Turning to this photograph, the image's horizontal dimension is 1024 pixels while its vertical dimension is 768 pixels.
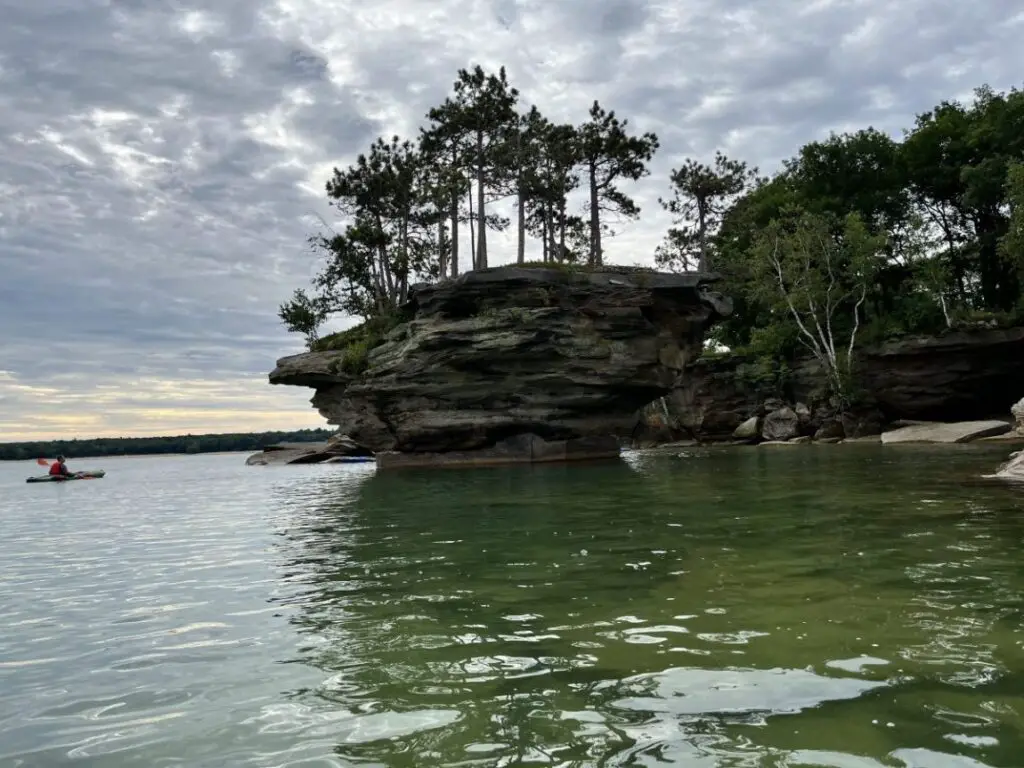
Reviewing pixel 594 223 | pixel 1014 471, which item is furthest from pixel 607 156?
pixel 1014 471

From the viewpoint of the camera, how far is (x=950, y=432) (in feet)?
94.5

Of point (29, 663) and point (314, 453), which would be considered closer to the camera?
point (29, 663)

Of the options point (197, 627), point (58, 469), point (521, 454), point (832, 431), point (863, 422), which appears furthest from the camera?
point (863, 422)

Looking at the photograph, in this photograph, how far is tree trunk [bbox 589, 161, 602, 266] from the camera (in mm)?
39909

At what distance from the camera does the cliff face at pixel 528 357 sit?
1199 inches

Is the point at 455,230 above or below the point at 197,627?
above

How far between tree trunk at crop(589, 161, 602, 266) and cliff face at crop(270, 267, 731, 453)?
804 centimetres

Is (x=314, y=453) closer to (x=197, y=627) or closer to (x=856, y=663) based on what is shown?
(x=197, y=627)

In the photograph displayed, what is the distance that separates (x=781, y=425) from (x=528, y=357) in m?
18.3

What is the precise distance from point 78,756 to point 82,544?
9906 millimetres

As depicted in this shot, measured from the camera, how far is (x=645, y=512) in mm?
11836

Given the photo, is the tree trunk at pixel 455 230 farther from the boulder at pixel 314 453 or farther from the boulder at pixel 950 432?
the boulder at pixel 950 432

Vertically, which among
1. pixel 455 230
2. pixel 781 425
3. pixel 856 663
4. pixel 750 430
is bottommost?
pixel 856 663

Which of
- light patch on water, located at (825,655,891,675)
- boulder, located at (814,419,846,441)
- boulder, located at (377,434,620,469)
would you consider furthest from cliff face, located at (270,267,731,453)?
light patch on water, located at (825,655,891,675)
